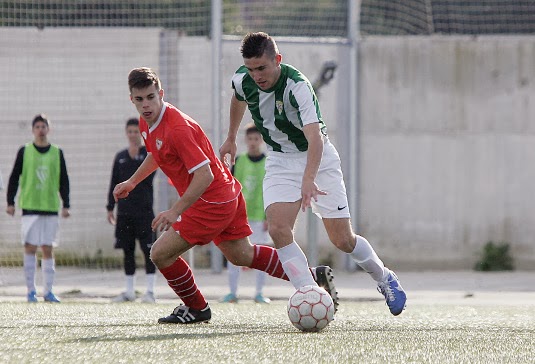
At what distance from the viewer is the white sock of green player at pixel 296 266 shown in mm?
6129

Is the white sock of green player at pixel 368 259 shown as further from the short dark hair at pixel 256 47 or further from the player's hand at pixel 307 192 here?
the short dark hair at pixel 256 47

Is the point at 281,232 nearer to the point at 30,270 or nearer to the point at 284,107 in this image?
the point at 284,107

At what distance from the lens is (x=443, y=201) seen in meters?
14.2

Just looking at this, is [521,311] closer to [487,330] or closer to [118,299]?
[487,330]

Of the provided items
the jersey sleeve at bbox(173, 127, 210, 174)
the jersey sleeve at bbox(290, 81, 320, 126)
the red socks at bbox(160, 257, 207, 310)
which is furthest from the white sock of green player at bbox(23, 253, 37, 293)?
the jersey sleeve at bbox(290, 81, 320, 126)

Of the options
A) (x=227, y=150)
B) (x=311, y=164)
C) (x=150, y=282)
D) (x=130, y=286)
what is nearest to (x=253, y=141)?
(x=150, y=282)

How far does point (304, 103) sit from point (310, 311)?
120cm

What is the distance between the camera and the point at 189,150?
5.98 metres

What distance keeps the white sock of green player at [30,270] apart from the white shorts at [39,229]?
0.16m

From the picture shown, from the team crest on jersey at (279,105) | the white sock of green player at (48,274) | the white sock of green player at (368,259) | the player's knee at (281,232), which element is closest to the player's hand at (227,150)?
the team crest on jersey at (279,105)

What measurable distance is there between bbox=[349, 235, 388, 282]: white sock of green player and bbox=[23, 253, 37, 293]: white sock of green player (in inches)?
170

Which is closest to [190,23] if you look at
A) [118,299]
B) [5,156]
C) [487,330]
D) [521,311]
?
[5,156]

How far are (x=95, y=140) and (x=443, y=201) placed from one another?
467 centimetres

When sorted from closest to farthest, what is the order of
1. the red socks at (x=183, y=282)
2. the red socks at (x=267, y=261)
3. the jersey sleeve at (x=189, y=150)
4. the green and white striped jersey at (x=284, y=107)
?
the jersey sleeve at (x=189, y=150), the green and white striped jersey at (x=284, y=107), the red socks at (x=183, y=282), the red socks at (x=267, y=261)
